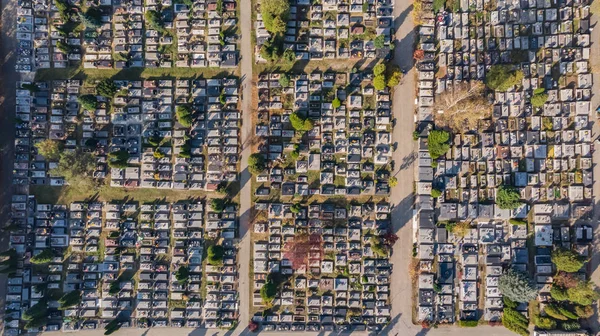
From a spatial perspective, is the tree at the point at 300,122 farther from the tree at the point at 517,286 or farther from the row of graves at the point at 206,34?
the tree at the point at 517,286

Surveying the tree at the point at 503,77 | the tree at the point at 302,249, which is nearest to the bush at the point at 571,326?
the tree at the point at 503,77

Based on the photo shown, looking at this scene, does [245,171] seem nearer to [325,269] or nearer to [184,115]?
[184,115]

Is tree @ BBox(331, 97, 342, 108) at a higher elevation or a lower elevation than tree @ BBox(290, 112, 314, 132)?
higher

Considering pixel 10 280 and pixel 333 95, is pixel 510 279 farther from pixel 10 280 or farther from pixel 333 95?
pixel 10 280

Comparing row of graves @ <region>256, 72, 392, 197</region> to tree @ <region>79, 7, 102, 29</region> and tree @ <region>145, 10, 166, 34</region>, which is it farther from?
tree @ <region>79, 7, 102, 29</region>

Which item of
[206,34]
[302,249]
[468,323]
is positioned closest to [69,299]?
[302,249]

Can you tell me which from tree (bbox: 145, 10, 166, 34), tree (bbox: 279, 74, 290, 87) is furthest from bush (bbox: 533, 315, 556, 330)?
tree (bbox: 145, 10, 166, 34)

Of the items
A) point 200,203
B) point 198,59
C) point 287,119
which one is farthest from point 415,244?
point 198,59
